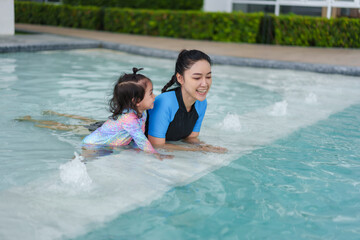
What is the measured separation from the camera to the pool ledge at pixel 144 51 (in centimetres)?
1002

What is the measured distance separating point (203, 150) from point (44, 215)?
1.90 m

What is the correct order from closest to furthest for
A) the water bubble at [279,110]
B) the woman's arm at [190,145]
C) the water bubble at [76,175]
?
the water bubble at [76,175], the woman's arm at [190,145], the water bubble at [279,110]

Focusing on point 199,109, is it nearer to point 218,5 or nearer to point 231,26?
point 231,26

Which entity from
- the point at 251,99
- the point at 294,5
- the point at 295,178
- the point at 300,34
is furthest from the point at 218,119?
the point at 294,5

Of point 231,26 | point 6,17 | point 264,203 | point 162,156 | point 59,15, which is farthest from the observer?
point 59,15

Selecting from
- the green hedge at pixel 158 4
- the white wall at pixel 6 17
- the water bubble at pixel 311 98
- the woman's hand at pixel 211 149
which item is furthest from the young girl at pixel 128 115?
the green hedge at pixel 158 4

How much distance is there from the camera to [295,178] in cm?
392

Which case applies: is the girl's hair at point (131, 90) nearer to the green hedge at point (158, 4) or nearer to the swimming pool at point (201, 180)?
the swimming pool at point (201, 180)

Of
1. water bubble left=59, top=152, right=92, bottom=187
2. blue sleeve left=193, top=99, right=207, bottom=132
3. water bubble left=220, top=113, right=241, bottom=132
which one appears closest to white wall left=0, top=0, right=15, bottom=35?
water bubble left=220, top=113, right=241, bottom=132

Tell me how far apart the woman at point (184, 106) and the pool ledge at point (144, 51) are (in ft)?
20.4

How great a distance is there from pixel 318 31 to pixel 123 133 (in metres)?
11.3

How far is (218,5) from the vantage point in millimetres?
18984

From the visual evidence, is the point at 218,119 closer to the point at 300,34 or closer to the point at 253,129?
the point at 253,129

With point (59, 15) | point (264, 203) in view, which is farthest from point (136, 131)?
point (59, 15)
